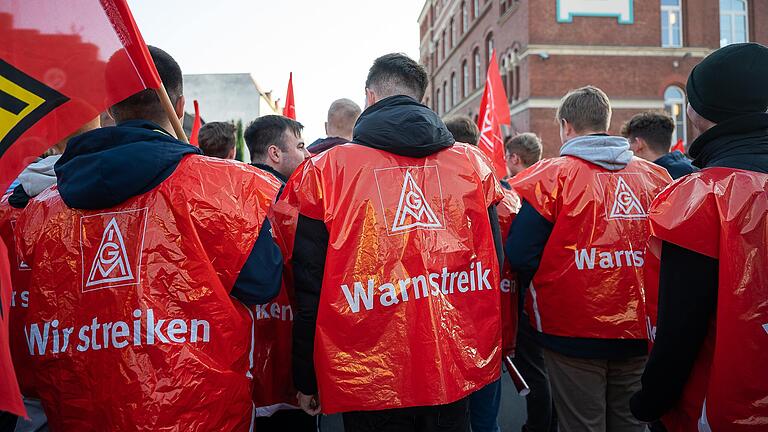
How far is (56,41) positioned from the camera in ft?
4.67

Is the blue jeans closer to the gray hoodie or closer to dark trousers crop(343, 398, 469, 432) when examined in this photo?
dark trousers crop(343, 398, 469, 432)

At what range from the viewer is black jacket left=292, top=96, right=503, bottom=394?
211cm

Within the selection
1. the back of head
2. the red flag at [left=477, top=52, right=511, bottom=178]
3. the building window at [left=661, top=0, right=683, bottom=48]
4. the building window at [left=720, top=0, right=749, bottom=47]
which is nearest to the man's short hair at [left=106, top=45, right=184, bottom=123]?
the back of head

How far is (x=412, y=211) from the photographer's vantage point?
2145 mm

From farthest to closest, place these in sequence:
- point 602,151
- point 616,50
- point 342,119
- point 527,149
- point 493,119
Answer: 1. point 616,50
2. point 493,119
3. point 527,149
4. point 342,119
5. point 602,151

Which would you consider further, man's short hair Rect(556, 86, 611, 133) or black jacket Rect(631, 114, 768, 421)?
man's short hair Rect(556, 86, 611, 133)

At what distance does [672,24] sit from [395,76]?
2323cm

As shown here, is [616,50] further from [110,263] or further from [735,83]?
[110,263]

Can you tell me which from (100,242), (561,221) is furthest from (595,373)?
(100,242)

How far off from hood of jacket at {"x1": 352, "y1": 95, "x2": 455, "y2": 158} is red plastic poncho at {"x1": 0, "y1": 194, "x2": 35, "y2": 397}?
1.43 meters

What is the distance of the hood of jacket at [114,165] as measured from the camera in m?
1.79

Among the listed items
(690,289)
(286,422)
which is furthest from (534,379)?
(690,289)

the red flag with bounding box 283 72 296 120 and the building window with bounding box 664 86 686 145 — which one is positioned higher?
the building window with bounding box 664 86 686 145

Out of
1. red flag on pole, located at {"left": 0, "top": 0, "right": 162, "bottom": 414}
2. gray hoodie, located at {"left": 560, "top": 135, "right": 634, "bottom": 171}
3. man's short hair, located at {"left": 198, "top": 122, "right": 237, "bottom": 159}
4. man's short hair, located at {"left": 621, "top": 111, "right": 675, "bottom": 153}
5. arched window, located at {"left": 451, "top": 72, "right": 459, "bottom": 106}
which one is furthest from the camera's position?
arched window, located at {"left": 451, "top": 72, "right": 459, "bottom": 106}
